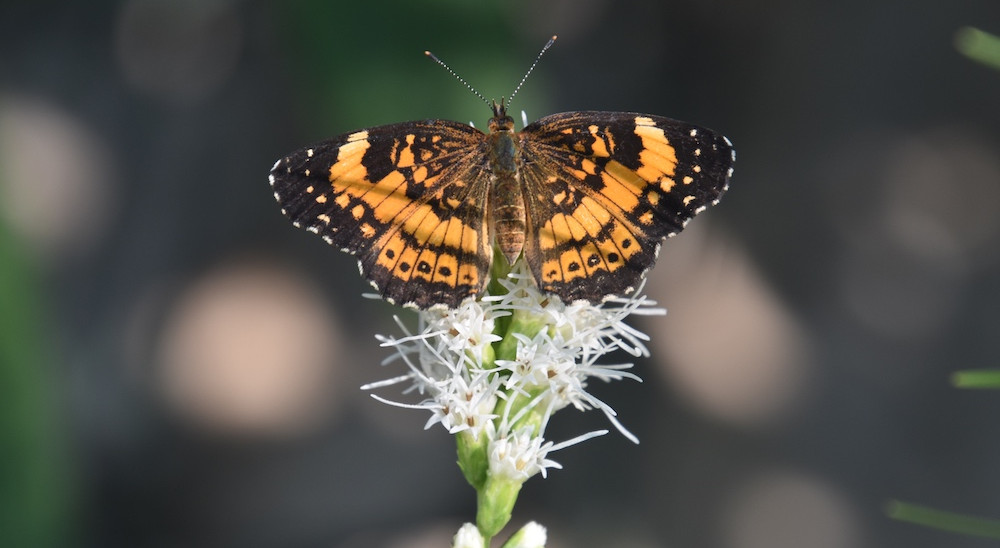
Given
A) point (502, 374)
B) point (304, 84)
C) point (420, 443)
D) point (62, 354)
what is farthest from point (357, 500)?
point (502, 374)

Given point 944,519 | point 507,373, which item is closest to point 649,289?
point 507,373

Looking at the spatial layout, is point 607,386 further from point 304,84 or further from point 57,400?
point 57,400

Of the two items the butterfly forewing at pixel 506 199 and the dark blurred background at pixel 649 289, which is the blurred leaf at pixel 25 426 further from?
the butterfly forewing at pixel 506 199

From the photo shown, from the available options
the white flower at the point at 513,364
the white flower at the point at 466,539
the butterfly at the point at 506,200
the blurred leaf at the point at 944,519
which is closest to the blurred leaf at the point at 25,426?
the butterfly at the point at 506,200

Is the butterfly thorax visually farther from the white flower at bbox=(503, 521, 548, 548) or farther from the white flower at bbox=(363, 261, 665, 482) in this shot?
the white flower at bbox=(503, 521, 548, 548)

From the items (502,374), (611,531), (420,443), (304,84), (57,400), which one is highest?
(304,84)

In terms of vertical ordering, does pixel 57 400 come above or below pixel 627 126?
below

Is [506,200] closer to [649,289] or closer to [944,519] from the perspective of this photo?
[944,519]
